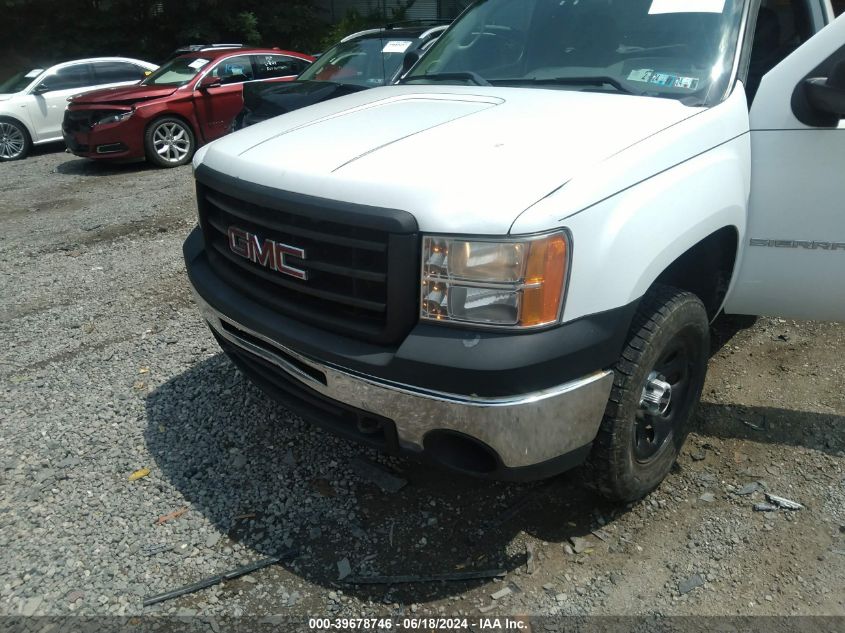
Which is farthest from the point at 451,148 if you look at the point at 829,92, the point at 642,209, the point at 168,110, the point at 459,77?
the point at 168,110

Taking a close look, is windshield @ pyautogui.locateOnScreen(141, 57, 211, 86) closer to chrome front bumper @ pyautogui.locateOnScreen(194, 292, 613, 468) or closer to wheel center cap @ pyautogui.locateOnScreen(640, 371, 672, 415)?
chrome front bumper @ pyautogui.locateOnScreen(194, 292, 613, 468)

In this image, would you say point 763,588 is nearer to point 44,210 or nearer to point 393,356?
point 393,356

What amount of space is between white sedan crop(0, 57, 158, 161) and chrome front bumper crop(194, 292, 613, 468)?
11377 millimetres

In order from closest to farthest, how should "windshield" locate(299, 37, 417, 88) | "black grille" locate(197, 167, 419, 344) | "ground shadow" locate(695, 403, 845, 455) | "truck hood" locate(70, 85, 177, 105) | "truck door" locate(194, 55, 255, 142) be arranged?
"black grille" locate(197, 167, 419, 344) → "ground shadow" locate(695, 403, 845, 455) → "windshield" locate(299, 37, 417, 88) → "truck hood" locate(70, 85, 177, 105) → "truck door" locate(194, 55, 255, 142)

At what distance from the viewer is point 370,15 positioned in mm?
23281

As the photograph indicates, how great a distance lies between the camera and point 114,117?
9.81 meters

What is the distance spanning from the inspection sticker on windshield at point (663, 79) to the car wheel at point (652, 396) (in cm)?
88

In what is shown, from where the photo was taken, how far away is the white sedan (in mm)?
11320

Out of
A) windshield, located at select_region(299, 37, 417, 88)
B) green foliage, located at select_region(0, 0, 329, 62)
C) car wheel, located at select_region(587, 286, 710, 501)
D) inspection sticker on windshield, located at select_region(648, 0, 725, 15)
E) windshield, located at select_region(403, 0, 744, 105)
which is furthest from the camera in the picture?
green foliage, located at select_region(0, 0, 329, 62)

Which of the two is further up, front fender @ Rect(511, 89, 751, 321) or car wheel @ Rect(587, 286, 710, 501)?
front fender @ Rect(511, 89, 751, 321)

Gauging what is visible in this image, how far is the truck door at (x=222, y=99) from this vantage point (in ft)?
34.2

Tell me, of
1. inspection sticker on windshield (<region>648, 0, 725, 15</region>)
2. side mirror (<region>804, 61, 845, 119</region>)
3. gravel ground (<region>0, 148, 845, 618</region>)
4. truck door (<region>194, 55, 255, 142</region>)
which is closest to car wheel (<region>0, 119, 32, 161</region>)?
truck door (<region>194, 55, 255, 142</region>)

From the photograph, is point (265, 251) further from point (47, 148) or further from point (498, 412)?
point (47, 148)

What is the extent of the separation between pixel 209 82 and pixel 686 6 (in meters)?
8.93
